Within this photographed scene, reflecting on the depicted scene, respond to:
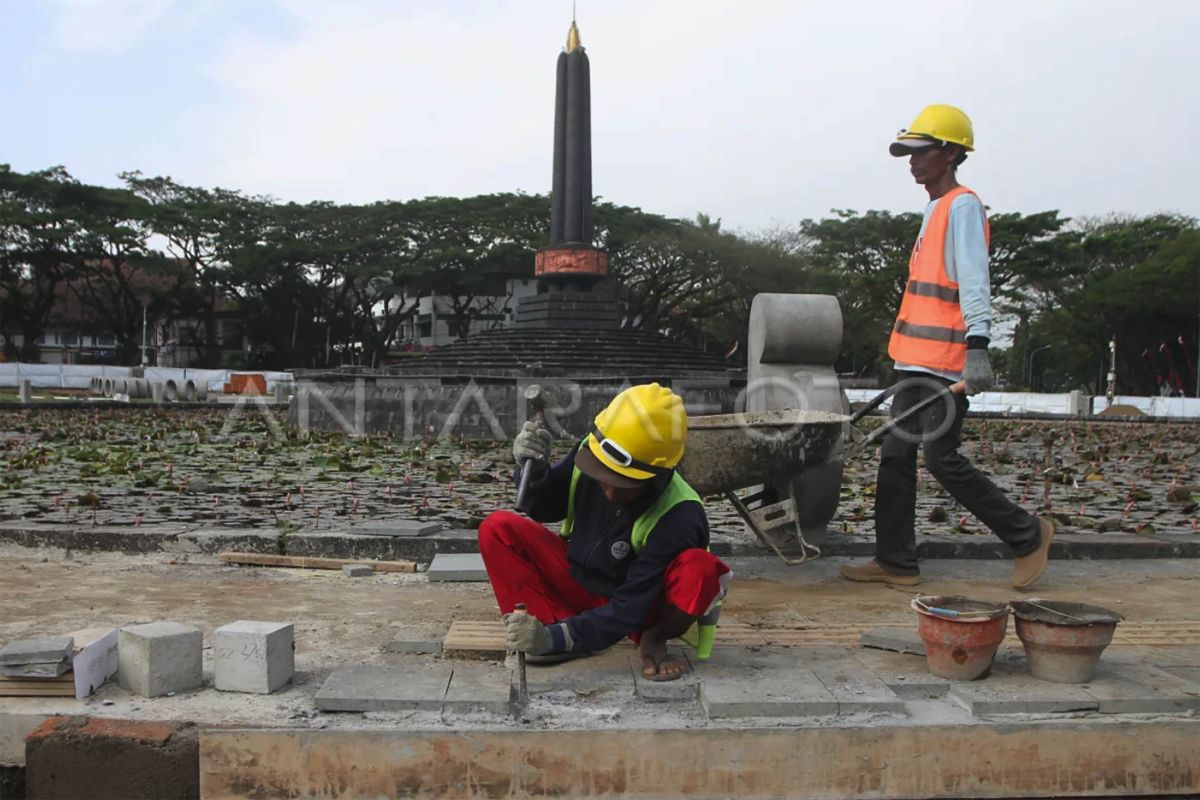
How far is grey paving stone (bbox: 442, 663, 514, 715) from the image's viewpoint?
2629 millimetres

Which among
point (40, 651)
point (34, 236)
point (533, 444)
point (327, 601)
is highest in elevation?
point (34, 236)

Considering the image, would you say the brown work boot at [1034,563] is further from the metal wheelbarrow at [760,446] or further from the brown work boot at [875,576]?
the metal wheelbarrow at [760,446]

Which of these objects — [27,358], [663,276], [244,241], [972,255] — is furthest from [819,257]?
[972,255]

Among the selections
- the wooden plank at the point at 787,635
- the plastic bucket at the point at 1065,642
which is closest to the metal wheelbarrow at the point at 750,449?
the wooden plank at the point at 787,635

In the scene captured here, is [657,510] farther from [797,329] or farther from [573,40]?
[573,40]

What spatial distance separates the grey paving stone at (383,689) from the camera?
8.62 feet

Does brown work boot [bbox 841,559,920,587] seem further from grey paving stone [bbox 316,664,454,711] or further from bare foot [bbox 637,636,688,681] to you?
grey paving stone [bbox 316,664,454,711]

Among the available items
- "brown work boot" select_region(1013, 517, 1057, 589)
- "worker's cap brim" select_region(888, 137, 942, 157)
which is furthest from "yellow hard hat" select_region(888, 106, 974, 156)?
"brown work boot" select_region(1013, 517, 1057, 589)

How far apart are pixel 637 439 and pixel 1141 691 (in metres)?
1.53

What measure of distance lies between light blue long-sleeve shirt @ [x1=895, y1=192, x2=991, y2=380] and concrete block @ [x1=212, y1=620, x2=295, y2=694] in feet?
9.67

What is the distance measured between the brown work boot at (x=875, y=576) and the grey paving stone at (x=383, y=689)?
7.55 ft

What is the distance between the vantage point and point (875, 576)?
455 centimetres

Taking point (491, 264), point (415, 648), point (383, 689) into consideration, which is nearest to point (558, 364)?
point (415, 648)

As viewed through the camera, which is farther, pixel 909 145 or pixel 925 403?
pixel 909 145
